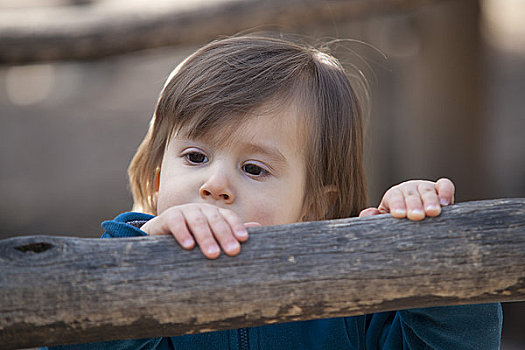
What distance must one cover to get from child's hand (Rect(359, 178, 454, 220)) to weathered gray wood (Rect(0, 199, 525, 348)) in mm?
25

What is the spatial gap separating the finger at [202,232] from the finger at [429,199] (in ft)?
0.95

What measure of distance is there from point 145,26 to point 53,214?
12.7 ft

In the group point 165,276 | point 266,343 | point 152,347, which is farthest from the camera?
point 266,343

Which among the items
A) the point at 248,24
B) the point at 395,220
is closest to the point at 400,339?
the point at 395,220

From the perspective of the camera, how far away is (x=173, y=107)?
4.89 feet

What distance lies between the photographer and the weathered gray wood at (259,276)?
885mm

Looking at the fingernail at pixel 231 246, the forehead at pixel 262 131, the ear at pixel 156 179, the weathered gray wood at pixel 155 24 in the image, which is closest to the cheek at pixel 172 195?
the forehead at pixel 262 131

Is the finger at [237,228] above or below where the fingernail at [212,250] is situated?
above

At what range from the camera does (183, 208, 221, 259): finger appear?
926mm

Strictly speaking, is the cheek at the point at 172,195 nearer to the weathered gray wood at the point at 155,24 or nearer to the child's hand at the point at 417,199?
the child's hand at the point at 417,199

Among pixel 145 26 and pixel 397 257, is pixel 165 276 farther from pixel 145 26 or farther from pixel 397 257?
pixel 145 26

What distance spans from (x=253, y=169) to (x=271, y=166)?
1.7 inches

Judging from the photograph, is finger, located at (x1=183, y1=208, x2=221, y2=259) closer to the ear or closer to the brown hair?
the brown hair

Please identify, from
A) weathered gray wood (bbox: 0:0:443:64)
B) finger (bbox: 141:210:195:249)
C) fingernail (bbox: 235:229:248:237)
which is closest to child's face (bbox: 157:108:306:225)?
finger (bbox: 141:210:195:249)
